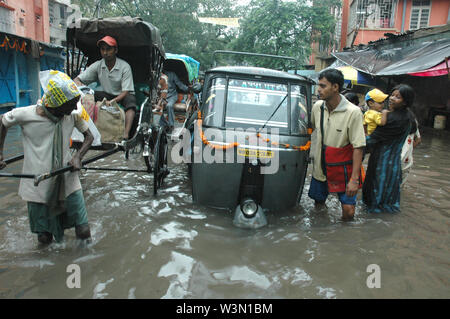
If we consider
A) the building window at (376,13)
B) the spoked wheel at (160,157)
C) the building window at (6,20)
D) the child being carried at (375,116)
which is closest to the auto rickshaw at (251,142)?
the child being carried at (375,116)

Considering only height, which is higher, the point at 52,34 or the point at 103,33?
the point at 52,34

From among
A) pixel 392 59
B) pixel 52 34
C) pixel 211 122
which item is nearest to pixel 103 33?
pixel 211 122

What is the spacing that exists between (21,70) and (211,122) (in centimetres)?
1306

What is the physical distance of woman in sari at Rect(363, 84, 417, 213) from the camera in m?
4.21

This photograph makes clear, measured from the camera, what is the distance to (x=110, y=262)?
3.26 meters

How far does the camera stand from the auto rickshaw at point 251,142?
4.07 metres

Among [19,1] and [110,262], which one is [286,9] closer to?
[19,1]

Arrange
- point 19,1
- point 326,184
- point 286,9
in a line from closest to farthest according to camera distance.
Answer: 1. point 326,184
2. point 19,1
3. point 286,9

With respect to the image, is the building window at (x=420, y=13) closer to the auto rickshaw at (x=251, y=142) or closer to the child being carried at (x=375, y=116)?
the child being carried at (x=375, y=116)

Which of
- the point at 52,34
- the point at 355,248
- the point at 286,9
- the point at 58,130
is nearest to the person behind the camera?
the point at 58,130

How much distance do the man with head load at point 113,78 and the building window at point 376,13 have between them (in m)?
18.0

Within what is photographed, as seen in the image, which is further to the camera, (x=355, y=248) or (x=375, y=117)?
(x=375, y=117)

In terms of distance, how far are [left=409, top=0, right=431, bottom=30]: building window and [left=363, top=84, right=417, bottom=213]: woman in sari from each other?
18.1m

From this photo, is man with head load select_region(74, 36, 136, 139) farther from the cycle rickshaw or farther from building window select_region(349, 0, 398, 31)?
building window select_region(349, 0, 398, 31)
